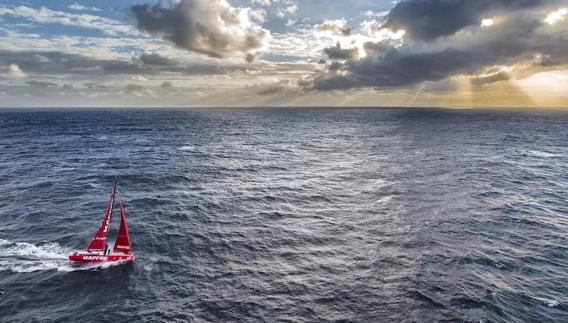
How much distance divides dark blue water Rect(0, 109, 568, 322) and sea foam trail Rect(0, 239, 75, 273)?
0.77 ft

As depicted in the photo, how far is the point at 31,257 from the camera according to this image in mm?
42031

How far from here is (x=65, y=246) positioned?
1794 inches

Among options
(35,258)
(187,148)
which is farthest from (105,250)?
(187,148)

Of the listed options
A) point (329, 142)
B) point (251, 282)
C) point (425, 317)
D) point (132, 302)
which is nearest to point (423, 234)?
point (425, 317)

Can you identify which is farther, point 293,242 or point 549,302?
point 293,242

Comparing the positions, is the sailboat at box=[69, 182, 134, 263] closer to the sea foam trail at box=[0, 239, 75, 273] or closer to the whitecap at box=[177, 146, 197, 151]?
the sea foam trail at box=[0, 239, 75, 273]

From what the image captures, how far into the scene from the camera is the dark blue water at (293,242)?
109 ft

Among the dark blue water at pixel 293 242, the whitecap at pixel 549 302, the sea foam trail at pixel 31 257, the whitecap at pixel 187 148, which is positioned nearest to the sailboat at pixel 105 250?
the dark blue water at pixel 293 242

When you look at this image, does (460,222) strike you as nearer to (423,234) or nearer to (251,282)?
(423,234)

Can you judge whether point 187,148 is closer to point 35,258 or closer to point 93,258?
Result: point 35,258

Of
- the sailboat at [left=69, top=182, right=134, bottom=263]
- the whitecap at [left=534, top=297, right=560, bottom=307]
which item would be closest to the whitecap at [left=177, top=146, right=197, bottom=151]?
the sailboat at [left=69, top=182, right=134, bottom=263]

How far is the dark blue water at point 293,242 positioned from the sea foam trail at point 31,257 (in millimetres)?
233

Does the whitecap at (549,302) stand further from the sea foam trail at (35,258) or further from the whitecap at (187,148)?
the whitecap at (187,148)

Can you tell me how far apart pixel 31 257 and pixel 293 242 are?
106 ft
